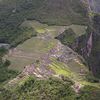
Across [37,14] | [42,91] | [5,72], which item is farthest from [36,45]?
[37,14]

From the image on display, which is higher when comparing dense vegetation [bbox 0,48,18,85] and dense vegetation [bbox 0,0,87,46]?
dense vegetation [bbox 0,0,87,46]

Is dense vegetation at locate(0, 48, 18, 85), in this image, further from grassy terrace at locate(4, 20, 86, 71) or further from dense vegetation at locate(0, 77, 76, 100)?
dense vegetation at locate(0, 77, 76, 100)

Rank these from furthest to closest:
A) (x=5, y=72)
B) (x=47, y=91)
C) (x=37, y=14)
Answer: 1. (x=37, y=14)
2. (x=5, y=72)
3. (x=47, y=91)

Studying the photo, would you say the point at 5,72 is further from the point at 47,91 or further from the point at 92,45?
the point at 92,45

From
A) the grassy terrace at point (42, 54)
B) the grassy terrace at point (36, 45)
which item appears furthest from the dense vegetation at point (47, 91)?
the grassy terrace at point (36, 45)

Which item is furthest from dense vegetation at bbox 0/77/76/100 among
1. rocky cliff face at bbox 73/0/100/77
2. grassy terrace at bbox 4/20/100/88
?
rocky cliff face at bbox 73/0/100/77

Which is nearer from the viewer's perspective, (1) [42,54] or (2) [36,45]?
(1) [42,54]

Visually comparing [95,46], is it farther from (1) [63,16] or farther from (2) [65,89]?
(2) [65,89]

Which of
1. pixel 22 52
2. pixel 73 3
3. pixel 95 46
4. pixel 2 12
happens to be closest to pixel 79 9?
pixel 73 3

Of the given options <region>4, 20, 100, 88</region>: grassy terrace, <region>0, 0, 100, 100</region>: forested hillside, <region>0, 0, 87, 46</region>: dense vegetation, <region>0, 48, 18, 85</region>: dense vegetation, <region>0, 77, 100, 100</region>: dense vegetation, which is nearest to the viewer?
<region>0, 77, 100, 100</region>: dense vegetation

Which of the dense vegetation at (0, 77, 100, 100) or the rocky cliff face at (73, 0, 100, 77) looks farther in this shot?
the rocky cliff face at (73, 0, 100, 77)

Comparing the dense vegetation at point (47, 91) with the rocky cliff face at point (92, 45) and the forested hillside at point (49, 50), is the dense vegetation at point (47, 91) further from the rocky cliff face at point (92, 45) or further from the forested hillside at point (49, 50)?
the rocky cliff face at point (92, 45)

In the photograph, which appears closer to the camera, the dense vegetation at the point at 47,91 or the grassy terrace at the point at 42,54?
the dense vegetation at the point at 47,91
